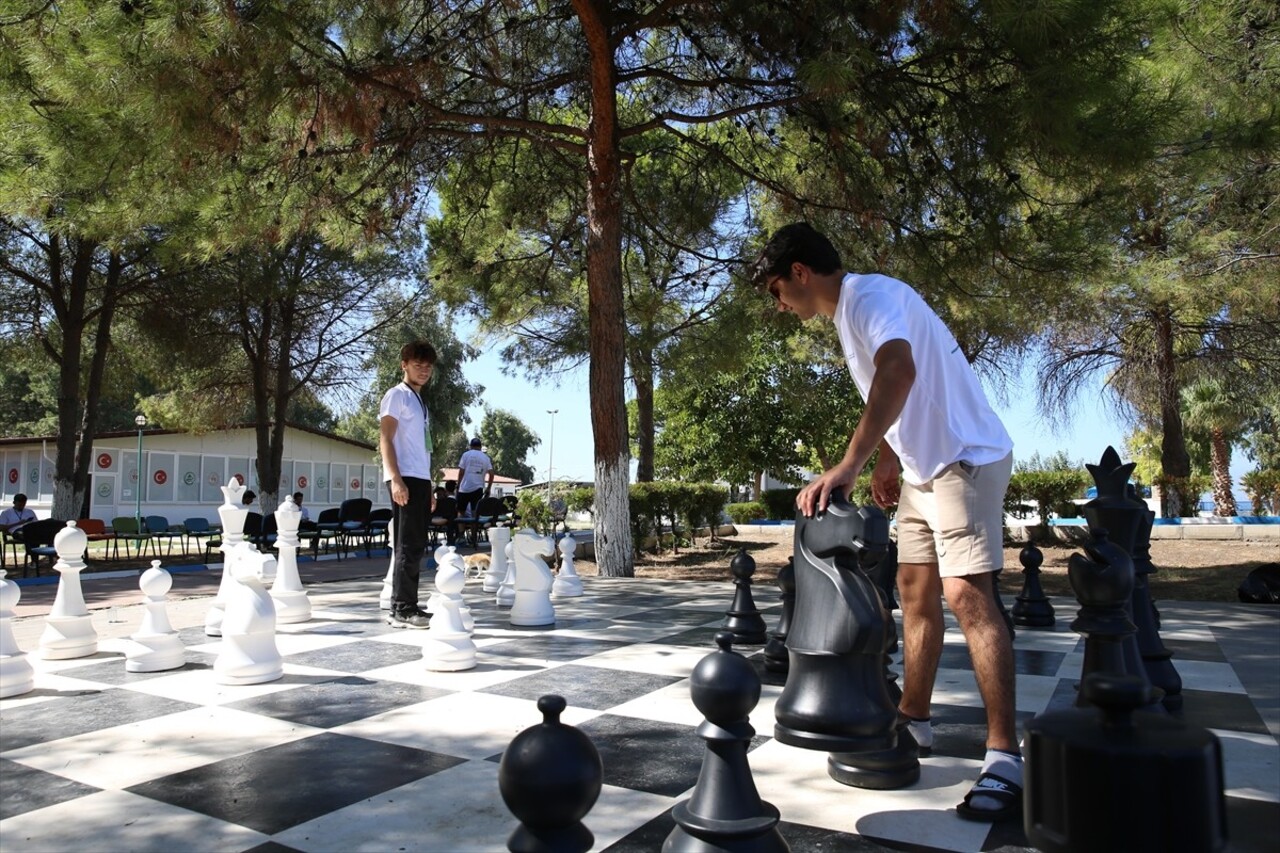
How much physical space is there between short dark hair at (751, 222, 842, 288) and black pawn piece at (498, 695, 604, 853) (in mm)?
1580

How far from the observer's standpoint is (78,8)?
206 inches

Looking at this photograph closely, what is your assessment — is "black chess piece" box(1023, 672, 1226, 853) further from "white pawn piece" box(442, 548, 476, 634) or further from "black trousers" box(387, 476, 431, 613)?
"black trousers" box(387, 476, 431, 613)

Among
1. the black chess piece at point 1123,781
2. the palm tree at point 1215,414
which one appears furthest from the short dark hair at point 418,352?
the palm tree at point 1215,414

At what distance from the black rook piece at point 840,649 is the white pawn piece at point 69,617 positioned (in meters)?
3.33

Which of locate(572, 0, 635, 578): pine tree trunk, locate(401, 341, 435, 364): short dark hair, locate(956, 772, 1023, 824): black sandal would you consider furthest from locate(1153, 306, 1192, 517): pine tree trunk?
locate(956, 772, 1023, 824): black sandal

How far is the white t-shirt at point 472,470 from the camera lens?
11.5 meters

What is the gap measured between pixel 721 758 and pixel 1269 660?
135 inches

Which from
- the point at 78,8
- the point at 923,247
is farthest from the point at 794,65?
the point at 78,8

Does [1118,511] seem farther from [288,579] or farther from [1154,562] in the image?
[1154,562]

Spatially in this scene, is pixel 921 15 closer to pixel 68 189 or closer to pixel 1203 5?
pixel 1203 5

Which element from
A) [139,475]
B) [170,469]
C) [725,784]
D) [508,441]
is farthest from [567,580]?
[508,441]

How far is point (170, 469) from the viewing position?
23656 millimetres

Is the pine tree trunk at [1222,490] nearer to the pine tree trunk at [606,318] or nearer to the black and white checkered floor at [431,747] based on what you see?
the pine tree trunk at [606,318]

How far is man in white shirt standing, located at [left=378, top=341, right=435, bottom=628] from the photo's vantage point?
477 cm
